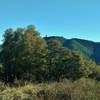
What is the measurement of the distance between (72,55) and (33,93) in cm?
4725

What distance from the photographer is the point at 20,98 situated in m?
10.1

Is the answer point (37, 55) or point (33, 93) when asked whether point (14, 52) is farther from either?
point (33, 93)

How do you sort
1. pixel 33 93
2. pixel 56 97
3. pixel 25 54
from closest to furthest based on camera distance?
pixel 56 97, pixel 33 93, pixel 25 54

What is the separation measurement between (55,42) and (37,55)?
14.7ft

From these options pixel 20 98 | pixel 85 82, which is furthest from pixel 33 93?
pixel 85 82

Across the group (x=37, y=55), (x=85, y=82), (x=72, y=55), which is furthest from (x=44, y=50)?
(x=85, y=82)

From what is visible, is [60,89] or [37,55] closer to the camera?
[60,89]

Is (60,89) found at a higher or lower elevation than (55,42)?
lower

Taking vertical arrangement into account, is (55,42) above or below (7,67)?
above

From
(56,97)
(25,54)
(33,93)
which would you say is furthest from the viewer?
(25,54)

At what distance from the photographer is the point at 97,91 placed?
9.91 metres

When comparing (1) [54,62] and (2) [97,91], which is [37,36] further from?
(2) [97,91]

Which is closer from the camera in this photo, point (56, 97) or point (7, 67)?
point (56, 97)

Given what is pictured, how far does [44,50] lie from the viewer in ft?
184
